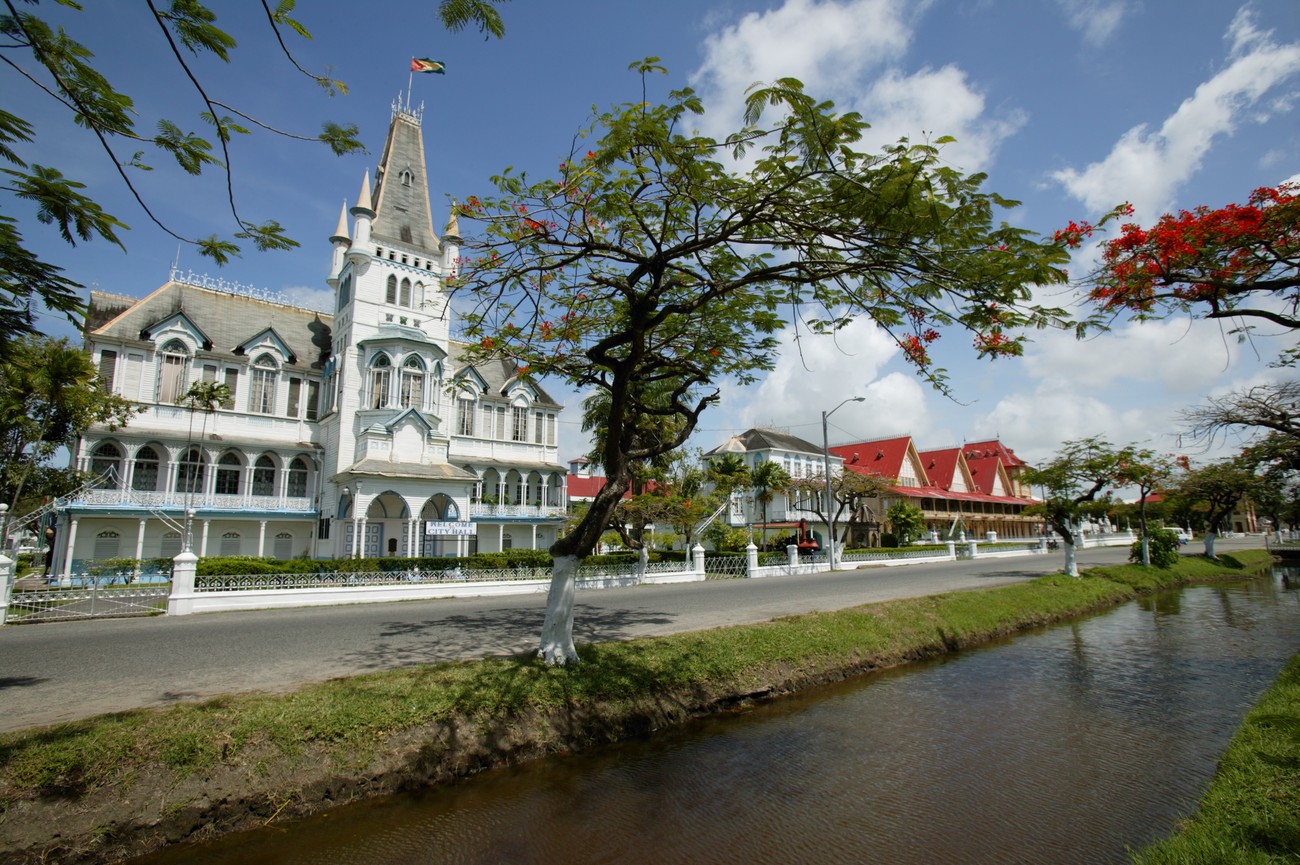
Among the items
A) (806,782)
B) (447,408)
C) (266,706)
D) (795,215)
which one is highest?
(447,408)

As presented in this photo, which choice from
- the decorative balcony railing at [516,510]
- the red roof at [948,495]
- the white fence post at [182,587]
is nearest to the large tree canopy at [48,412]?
the white fence post at [182,587]

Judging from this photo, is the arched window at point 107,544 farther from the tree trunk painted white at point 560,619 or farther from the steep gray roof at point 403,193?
the tree trunk painted white at point 560,619

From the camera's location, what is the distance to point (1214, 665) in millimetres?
11797

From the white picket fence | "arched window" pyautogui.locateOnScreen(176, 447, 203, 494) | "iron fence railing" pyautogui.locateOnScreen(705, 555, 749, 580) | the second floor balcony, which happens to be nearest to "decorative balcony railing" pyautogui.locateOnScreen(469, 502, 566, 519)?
the second floor balcony

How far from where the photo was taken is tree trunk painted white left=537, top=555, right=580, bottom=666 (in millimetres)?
8953

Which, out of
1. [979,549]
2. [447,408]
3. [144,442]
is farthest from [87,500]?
[979,549]

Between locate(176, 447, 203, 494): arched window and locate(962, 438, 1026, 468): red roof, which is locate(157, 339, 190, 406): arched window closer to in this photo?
locate(176, 447, 203, 494): arched window

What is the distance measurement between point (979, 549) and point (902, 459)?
1500cm

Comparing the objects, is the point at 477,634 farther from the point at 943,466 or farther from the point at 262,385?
the point at 943,466

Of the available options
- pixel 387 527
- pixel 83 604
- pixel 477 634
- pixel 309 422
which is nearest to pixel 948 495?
pixel 387 527

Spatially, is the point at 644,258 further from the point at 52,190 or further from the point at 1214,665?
the point at 1214,665

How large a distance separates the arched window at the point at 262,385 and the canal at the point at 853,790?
97.4 ft

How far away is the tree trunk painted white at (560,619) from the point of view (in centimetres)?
895

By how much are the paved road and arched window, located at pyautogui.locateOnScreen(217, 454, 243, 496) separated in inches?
653
